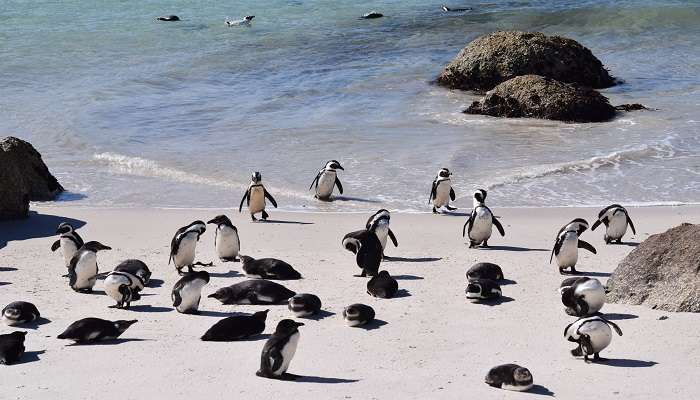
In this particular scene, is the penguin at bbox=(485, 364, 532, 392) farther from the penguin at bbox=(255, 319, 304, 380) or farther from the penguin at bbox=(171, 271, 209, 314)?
the penguin at bbox=(171, 271, 209, 314)

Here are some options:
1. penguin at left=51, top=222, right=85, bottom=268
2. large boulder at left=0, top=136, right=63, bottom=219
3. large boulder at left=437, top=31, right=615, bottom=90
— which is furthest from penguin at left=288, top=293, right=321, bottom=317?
large boulder at left=437, top=31, right=615, bottom=90

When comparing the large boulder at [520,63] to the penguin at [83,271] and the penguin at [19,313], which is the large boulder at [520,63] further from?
the penguin at [19,313]

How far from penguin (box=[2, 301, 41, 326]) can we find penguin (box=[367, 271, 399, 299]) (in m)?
2.65

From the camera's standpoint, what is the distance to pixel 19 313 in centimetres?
893

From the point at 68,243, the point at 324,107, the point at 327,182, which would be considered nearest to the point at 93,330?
the point at 68,243

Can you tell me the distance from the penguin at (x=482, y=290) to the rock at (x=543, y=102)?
33.8 ft

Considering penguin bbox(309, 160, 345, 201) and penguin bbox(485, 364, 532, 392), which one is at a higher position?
penguin bbox(309, 160, 345, 201)

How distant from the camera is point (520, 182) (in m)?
15.2

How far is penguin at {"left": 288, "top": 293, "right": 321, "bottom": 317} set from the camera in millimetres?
9086

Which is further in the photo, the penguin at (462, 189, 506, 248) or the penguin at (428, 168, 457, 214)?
the penguin at (428, 168, 457, 214)

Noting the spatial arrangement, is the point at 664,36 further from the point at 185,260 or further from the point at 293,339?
the point at 293,339

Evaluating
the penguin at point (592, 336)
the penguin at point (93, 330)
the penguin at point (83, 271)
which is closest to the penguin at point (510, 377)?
the penguin at point (592, 336)

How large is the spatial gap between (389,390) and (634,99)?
15043mm

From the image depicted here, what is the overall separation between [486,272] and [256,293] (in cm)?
196
